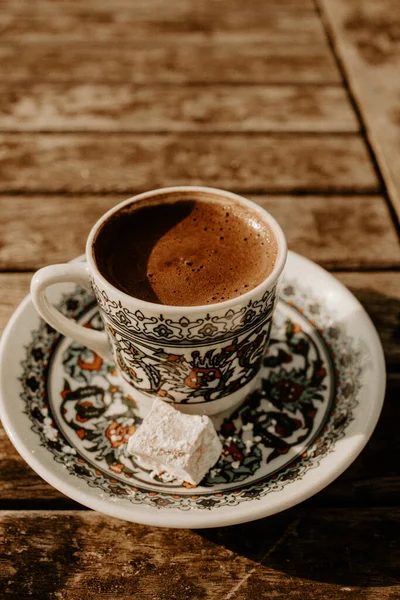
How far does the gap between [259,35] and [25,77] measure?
0.86 m

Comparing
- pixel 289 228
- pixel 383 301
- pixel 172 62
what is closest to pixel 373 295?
pixel 383 301

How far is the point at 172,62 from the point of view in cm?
199

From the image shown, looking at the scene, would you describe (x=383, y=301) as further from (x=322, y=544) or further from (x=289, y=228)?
(x=322, y=544)

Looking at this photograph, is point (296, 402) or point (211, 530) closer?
point (211, 530)

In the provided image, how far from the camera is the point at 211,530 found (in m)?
0.88

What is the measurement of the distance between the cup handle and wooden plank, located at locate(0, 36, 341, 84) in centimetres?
116

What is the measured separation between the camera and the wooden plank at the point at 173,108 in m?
1.74

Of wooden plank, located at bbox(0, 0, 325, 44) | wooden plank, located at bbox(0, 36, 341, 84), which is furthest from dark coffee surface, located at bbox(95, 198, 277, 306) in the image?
wooden plank, located at bbox(0, 0, 325, 44)

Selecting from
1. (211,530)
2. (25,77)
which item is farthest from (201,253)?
(25,77)

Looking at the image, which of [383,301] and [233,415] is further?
[383,301]

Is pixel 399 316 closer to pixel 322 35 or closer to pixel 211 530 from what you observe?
pixel 211 530

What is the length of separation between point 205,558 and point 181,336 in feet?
1.08

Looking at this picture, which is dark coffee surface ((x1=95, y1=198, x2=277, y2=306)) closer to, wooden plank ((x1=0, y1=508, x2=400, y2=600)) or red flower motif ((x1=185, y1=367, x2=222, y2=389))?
red flower motif ((x1=185, y1=367, x2=222, y2=389))

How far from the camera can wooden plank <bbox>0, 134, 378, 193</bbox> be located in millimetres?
1552
